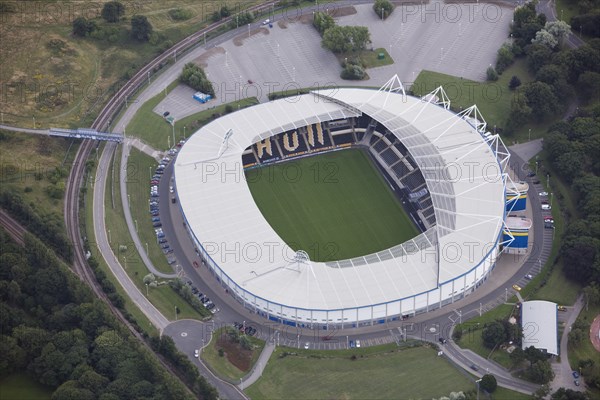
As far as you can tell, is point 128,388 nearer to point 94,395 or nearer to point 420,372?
point 94,395

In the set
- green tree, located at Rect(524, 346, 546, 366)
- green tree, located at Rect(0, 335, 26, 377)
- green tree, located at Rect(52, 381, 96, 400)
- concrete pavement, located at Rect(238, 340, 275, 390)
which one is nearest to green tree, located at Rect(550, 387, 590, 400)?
green tree, located at Rect(524, 346, 546, 366)

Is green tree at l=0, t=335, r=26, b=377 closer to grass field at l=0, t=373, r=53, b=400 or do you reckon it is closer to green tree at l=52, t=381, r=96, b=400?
grass field at l=0, t=373, r=53, b=400

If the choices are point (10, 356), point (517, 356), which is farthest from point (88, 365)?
point (517, 356)

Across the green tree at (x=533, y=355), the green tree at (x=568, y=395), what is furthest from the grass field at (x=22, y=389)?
the green tree at (x=568, y=395)

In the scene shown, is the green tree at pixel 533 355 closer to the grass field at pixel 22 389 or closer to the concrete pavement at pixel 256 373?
the concrete pavement at pixel 256 373

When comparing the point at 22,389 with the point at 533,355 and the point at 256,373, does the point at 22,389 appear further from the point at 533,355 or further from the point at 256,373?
the point at 533,355

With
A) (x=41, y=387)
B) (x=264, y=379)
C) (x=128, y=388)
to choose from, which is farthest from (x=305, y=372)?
(x=41, y=387)
